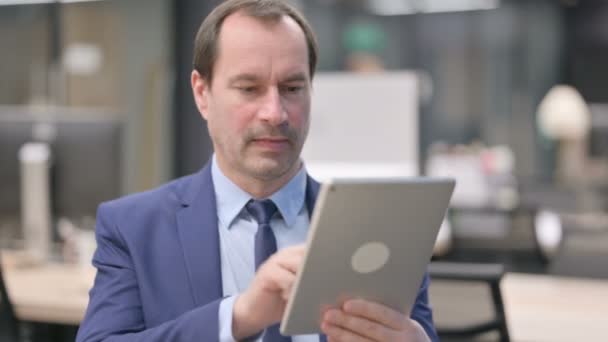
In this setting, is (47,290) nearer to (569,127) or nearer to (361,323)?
(361,323)

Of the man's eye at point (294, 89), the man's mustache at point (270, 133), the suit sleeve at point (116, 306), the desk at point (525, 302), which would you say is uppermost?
the man's eye at point (294, 89)

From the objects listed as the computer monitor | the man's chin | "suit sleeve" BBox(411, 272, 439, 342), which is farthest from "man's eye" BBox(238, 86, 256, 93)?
the computer monitor

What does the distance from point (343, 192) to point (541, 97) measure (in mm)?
12215

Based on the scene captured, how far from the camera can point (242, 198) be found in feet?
5.33

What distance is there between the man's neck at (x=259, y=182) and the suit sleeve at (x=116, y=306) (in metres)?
0.24

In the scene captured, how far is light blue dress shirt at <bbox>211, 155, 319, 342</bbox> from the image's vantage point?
5.25 feet

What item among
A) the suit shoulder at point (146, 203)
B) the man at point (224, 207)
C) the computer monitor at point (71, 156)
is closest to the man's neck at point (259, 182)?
the man at point (224, 207)

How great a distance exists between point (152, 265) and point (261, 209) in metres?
0.23

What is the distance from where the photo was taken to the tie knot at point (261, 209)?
1.61 metres

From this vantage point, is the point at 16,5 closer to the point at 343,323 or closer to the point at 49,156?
the point at 49,156

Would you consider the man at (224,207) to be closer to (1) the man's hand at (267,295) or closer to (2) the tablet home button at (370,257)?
(1) the man's hand at (267,295)

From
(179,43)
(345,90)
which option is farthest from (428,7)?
(345,90)

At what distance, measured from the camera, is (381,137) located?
3586 millimetres

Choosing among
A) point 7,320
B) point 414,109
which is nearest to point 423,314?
point 7,320
